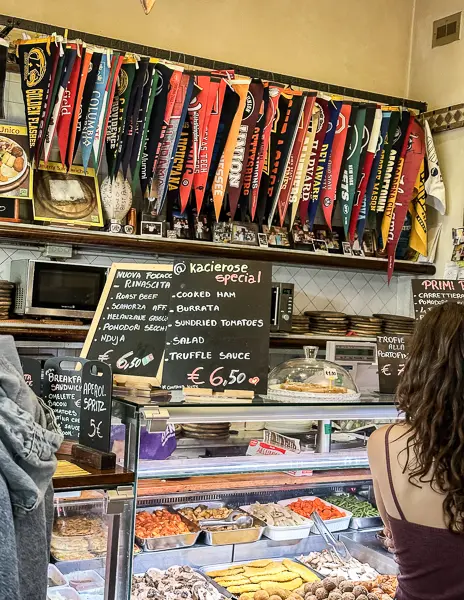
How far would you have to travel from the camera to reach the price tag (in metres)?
2.98

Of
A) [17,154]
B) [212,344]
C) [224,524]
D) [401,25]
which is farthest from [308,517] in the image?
[401,25]

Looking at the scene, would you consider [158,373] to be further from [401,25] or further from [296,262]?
[401,25]

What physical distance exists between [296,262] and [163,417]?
3.44 metres

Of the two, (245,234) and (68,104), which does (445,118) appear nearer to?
(245,234)

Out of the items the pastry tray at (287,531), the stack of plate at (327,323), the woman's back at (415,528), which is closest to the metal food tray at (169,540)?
the pastry tray at (287,531)

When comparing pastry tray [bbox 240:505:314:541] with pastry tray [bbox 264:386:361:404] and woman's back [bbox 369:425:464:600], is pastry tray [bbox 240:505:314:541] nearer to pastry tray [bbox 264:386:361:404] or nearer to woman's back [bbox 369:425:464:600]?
pastry tray [bbox 264:386:361:404]

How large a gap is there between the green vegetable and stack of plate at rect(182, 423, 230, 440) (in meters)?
0.69

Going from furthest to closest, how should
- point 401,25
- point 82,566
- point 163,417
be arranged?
1. point 401,25
2. point 82,566
3. point 163,417

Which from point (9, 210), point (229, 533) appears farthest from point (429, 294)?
point (9, 210)

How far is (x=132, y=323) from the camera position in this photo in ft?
8.78

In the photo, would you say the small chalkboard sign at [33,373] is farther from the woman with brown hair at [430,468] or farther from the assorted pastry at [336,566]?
the assorted pastry at [336,566]

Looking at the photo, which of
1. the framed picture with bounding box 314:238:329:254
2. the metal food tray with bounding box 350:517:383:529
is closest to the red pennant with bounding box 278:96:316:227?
the framed picture with bounding box 314:238:329:254

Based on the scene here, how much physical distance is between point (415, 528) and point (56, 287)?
3269mm

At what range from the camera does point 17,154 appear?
471 cm
